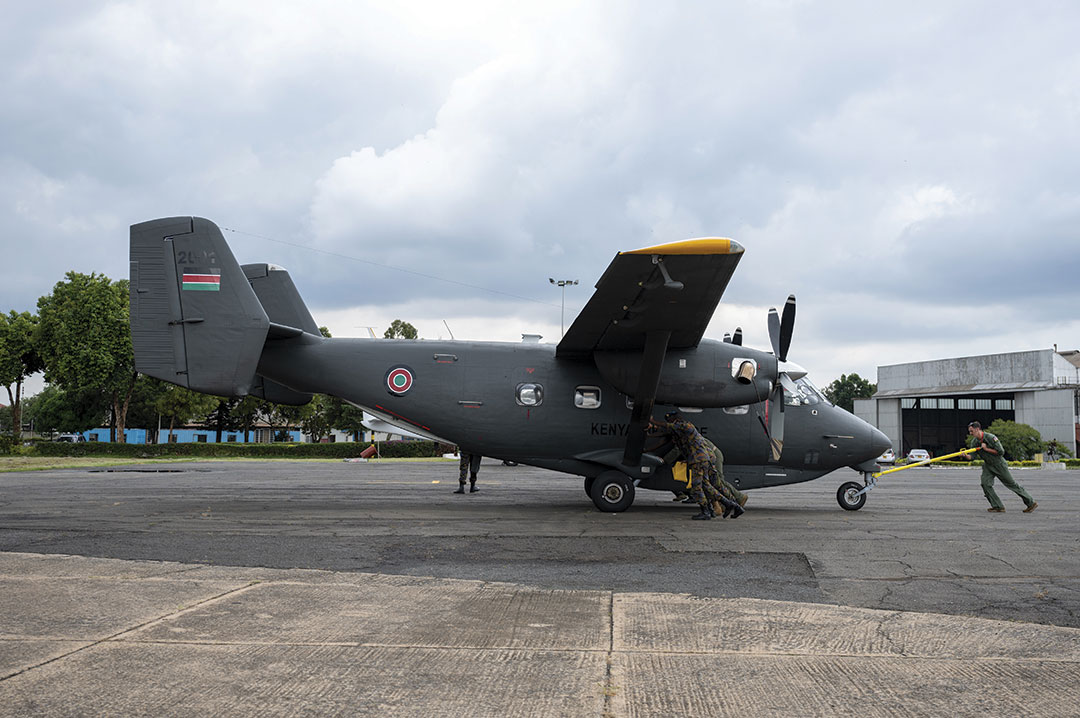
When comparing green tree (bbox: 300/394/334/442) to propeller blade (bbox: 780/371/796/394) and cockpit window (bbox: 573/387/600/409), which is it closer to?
cockpit window (bbox: 573/387/600/409)

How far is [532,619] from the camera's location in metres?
5.73

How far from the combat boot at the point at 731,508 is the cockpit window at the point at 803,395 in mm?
2953

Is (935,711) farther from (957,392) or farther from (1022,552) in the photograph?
(957,392)

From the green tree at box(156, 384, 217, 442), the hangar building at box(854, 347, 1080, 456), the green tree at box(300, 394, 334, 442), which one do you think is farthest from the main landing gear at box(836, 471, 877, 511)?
the hangar building at box(854, 347, 1080, 456)

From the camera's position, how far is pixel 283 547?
9.52 metres

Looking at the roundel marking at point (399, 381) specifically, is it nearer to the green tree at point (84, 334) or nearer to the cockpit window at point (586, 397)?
the cockpit window at point (586, 397)

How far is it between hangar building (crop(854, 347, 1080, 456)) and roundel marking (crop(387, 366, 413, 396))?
84239mm

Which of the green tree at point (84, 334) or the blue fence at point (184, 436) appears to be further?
the blue fence at point (184, 436)

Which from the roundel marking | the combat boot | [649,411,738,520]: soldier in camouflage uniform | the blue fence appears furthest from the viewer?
the blue fence

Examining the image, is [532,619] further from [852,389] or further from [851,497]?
[852,389]

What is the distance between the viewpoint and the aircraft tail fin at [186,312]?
14.2 metres

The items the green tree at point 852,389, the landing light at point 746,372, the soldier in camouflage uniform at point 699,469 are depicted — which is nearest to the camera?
the soldier in camouflage uniform at point 699,469

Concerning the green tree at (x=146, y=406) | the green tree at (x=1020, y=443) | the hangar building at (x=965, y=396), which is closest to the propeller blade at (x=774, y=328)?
the green tree at (x=146, y=406)

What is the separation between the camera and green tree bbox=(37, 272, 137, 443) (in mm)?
52969
